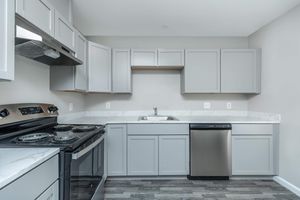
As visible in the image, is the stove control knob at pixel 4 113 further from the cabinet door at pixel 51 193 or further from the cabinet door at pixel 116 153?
the cabinet door at pixel 116 153

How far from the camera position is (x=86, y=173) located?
165 centimetres

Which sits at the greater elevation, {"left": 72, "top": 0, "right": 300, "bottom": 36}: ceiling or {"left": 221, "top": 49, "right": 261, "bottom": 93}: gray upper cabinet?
{"left": 72, "top": 0, "right": 300, "bottom": 36}: ceiling

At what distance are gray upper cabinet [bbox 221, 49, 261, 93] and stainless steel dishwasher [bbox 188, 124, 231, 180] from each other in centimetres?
80

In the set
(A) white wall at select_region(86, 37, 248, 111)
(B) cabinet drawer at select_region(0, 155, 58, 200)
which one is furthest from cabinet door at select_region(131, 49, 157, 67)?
(B) cabinet drawer at select_region(0, 155, 58, 200)

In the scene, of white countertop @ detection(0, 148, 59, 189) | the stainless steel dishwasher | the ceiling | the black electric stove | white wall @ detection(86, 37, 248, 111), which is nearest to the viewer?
white countertop @ detection(0, 148, 59, 189)

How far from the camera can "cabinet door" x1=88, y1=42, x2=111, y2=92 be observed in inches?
117

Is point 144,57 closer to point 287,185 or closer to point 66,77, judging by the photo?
point 66,77

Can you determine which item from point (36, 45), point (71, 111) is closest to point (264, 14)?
point (36, 45)

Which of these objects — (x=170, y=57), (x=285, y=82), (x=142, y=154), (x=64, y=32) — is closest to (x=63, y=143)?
(x=64, y=32)

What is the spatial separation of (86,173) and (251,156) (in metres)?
2.34

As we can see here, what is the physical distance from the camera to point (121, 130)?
2865mm

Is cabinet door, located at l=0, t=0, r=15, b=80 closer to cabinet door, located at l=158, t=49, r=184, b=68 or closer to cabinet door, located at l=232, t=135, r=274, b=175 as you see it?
cabinet door, located at l=158, t=49, r=184, b=68

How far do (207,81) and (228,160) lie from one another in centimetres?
126

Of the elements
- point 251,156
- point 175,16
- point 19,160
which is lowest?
point 251,156
